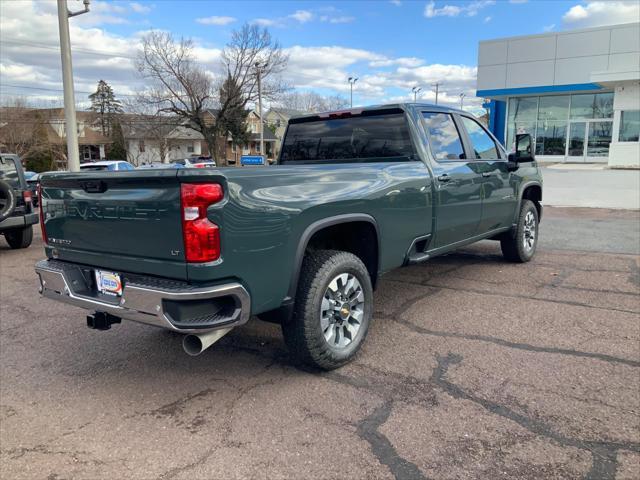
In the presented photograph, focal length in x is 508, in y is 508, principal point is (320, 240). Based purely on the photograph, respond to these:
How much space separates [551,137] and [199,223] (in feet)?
108

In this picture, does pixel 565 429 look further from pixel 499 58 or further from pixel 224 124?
pixel 224 124

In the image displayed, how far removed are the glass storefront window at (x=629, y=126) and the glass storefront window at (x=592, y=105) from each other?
108 inches

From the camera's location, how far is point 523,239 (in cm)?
663

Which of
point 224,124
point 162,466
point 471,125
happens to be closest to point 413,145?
point 471,125

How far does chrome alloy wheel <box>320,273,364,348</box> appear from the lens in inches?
140

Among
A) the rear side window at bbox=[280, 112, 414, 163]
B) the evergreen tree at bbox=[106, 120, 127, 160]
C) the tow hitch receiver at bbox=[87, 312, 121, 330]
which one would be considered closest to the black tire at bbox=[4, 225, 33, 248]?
the rear side window at bbox=[280, 112, 414, 163]

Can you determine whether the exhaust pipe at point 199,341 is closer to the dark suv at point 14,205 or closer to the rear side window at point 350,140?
the rear side window at point 350,140

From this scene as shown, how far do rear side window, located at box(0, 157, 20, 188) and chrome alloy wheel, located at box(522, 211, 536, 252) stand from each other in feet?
27.0

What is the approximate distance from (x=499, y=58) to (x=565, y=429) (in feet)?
108

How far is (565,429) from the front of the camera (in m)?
2.88

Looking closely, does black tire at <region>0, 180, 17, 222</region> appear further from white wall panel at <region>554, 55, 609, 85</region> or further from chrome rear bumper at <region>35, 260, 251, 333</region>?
white wall panel at <region>554, 55, 609, 85</region>

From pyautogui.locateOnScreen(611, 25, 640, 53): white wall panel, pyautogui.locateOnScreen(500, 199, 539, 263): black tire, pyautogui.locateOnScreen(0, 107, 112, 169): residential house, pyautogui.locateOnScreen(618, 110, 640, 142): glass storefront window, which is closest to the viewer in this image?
pyautogui.locateOnScreen(500, 199, 539, 263): black tire

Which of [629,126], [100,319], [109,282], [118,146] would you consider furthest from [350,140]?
[118,146]

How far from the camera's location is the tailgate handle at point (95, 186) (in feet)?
10.3
